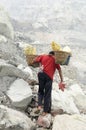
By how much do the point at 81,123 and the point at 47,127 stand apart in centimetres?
70

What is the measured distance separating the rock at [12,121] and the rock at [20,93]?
94 centimetres

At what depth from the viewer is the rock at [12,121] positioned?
577 cm

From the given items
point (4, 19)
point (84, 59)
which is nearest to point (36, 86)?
point (4, 19)

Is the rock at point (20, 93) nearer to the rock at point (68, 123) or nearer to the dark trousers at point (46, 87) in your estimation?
the dark trousers at point (46, 87)

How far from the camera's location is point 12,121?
5.87 meters

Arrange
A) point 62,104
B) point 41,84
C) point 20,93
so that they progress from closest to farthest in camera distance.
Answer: point 41,84 < point 20,93 < point 62,104

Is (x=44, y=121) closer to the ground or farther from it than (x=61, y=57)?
closer to the ground

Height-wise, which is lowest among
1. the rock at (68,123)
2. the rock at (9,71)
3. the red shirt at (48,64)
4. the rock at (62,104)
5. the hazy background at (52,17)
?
the hazy background at (52,17)

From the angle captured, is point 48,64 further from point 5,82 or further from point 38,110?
point 5,82

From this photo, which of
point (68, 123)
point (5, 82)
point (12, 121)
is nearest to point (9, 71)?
point (5, 82)

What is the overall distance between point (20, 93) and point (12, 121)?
149cm

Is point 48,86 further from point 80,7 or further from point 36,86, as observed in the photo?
point 80,7

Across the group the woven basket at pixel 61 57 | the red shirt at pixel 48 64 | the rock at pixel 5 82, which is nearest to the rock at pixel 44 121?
the red shirt at pixel 48 64

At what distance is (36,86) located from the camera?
841 centimetres
